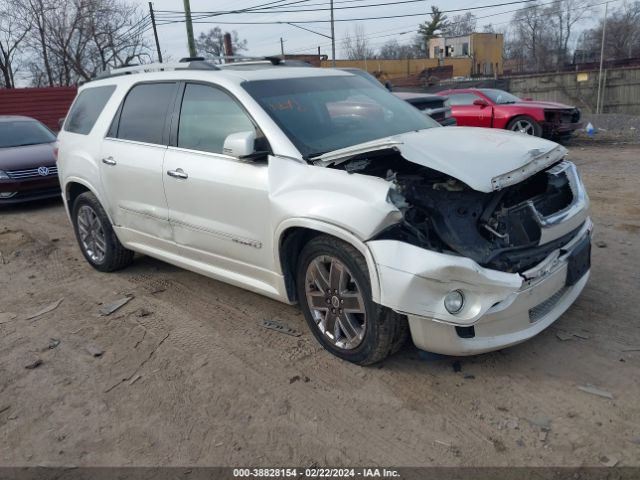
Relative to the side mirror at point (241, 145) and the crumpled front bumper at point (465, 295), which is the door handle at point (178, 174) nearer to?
the side mirror at point (241, 145)

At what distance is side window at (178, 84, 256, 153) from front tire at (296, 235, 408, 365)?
1090mm

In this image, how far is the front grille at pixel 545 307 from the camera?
319cm

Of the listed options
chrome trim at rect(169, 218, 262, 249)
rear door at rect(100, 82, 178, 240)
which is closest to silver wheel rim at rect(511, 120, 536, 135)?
rear door at rect(100, 82, 178, 240)

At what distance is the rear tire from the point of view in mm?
5375

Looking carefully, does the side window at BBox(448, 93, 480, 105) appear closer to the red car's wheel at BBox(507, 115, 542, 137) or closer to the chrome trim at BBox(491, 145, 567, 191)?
the red car's wheel at BBox(507, 115, 542, 137)

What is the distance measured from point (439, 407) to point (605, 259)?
2.74m

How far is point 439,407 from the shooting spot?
3053 mm

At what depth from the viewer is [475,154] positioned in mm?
3359

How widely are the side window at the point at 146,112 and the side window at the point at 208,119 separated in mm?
258

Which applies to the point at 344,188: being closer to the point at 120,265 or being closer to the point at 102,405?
the point at 102,405

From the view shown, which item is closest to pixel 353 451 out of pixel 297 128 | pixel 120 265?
pixel 297 128

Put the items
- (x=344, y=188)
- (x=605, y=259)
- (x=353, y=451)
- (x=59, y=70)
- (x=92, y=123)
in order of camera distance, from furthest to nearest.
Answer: (x=59, y=70)
(x=92, y=123)
(x=605, y=259)
(x=344, y=188)
(x=353, y=451)

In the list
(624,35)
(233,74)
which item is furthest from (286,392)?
(624,35)

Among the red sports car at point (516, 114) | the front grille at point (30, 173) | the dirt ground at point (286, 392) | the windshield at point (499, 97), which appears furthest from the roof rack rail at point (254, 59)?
the windshield at point (499, 97)
